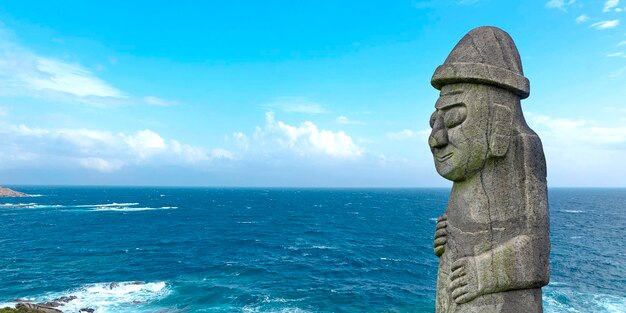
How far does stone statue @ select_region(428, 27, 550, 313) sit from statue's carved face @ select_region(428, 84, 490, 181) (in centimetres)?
1

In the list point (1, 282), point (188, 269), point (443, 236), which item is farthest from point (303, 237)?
point (443, 236)

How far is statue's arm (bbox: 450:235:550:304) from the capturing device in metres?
5.90

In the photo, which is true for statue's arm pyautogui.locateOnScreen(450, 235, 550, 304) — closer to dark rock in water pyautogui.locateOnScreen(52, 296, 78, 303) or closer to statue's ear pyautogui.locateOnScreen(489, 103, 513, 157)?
statue's ear pyautogui.locateOnScreen(489, 103, 513, 157)

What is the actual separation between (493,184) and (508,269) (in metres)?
1.20

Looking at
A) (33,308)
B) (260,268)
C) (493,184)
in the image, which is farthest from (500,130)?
(260,268)

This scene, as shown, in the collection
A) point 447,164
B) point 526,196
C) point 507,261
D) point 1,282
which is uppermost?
point 447,164

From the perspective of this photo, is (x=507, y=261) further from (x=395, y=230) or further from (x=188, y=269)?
(x=395, y=230)

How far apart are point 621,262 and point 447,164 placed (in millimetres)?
52034

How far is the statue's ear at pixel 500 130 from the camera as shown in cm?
601


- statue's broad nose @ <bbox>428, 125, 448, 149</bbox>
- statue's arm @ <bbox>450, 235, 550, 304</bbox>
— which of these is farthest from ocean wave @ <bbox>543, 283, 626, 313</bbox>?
statue's broad nose @ <bbox>428, 125, 448, 149</bbox>

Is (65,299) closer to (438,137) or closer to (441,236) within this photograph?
(441,236)

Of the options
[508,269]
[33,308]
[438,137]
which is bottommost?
[33,308]

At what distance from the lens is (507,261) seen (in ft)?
19.4

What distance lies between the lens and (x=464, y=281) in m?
6.09
